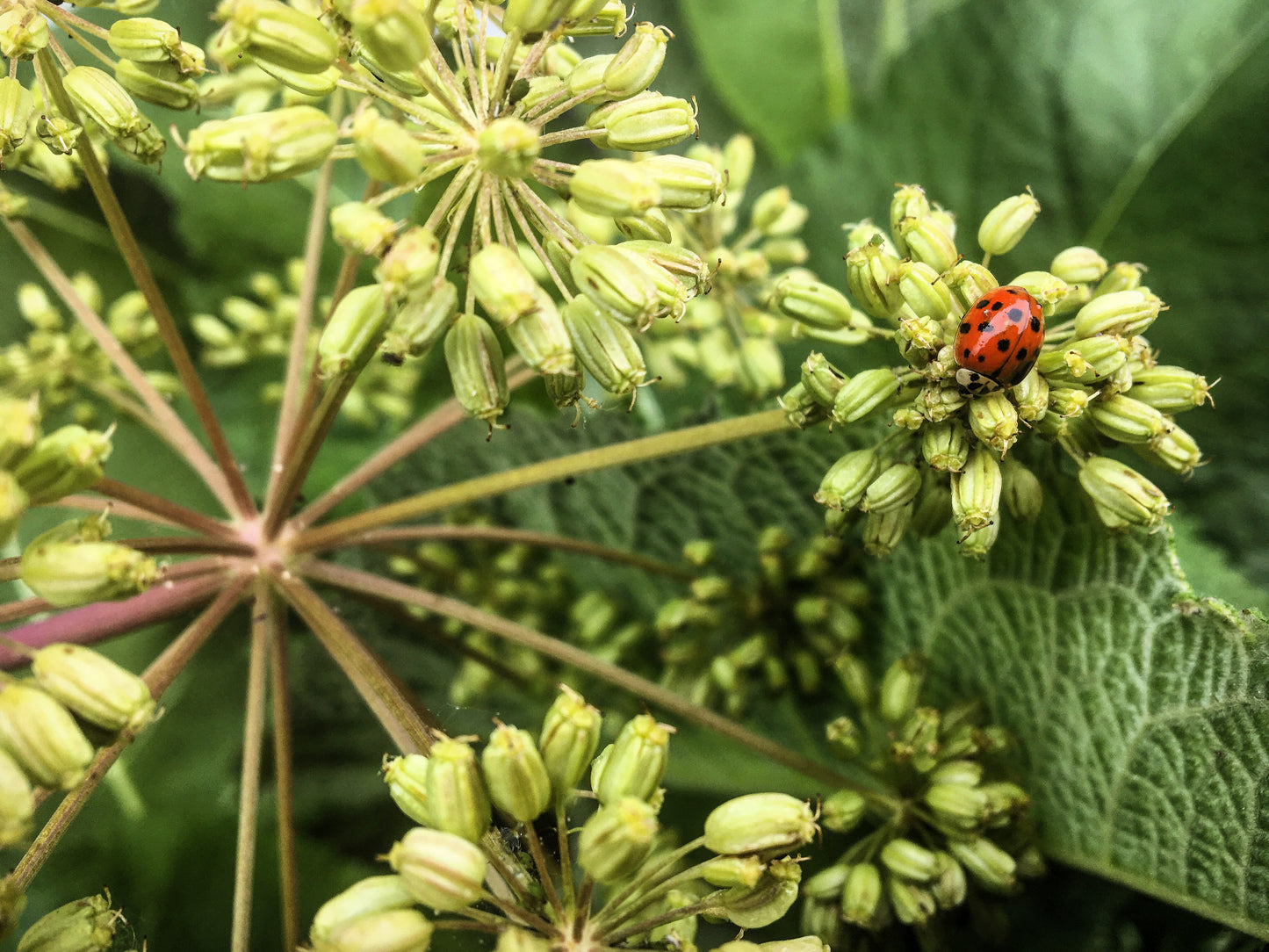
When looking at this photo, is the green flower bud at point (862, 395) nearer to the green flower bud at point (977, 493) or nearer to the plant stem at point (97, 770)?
the green flower bud at point (977, 493)

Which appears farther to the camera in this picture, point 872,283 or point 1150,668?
point 1150,668

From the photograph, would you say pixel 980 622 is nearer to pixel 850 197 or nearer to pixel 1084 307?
pixel 1084 307

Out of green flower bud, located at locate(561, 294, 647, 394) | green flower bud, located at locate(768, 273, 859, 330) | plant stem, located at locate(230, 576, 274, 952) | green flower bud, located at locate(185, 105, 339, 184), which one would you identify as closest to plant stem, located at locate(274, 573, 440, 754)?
plant stem, located at locate(230, 576, 274, 952)

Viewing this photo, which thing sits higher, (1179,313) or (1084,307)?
(1179,313)

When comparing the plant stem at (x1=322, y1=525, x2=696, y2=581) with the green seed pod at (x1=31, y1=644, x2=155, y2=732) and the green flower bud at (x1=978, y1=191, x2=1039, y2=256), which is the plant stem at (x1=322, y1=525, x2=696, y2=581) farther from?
the green flower bud at (x1=978, y1=191, x2=1039, y2=256)

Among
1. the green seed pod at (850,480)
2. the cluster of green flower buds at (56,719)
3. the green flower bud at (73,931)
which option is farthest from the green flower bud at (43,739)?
the green seed pod at (850,480)

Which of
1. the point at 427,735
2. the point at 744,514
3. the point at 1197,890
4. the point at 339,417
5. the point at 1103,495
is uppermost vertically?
the point at 339,417

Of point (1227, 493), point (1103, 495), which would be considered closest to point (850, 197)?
point (1227, 493)
